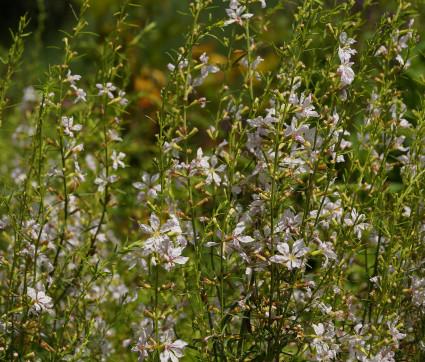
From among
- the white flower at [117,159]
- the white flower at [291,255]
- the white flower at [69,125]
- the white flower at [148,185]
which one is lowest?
the white flower at [291,255]

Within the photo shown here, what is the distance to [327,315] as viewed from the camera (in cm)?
169

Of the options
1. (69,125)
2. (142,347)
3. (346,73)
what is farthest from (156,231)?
(346,73)

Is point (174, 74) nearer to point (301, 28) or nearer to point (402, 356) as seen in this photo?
point (301, 28)

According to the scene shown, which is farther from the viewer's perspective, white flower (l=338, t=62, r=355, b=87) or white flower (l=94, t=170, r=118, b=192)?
white flower (l=94, t=170, r=118, b=192)

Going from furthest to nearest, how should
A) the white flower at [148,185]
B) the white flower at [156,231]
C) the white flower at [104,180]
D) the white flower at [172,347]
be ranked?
the white flower at [104,180]
the white flower at [148,185]
the white flower at [172,347]
the white flower at [156,231]

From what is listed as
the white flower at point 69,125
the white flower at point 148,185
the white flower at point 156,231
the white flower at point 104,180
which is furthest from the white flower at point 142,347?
the white flower at point 69,125

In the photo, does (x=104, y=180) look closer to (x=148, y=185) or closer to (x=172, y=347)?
(x=148, y=185)

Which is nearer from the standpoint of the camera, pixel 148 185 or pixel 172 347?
pixel 172 347

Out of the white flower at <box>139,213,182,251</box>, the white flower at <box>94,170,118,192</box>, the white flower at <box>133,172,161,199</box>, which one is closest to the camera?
the white flower at <box>139,213,182,251</box>

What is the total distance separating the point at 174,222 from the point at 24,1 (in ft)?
35.7

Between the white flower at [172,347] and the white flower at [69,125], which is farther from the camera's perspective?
the white flower at [69,125]

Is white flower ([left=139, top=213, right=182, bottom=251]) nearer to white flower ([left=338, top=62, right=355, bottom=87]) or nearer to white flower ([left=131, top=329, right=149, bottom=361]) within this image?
white flower ([left=131, top=329, right=149, bottom=361])

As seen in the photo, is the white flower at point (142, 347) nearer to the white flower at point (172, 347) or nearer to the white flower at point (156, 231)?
the white flower at point (172, 347)

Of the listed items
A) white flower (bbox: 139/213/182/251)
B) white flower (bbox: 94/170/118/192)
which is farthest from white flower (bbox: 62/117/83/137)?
white flower (bbox: 139/213/182/251)
